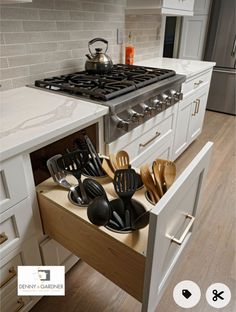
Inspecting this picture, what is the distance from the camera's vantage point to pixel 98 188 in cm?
93

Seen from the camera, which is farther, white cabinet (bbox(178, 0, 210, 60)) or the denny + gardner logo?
white cabinet (bbox(178, 0, 210, 60))

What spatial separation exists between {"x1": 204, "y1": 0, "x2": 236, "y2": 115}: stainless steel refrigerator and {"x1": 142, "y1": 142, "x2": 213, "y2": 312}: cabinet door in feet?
10.0

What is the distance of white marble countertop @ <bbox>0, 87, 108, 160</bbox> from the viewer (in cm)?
79

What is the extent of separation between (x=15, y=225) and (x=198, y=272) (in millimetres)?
996

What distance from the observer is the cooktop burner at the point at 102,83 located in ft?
3.97

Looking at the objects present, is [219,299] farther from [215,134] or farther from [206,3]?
[206,3]

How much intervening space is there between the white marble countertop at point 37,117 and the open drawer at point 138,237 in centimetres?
23

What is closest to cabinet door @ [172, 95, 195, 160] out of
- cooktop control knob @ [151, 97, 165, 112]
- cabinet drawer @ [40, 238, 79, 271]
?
cooktop control knob @ [151, 97, 165, 112]

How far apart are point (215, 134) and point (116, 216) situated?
2.58 metres

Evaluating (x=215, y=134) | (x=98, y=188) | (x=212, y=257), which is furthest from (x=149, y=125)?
(x=215, y=134)

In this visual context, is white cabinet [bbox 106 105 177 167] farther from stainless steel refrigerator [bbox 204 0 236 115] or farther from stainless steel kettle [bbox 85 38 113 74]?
stainless steel refrigerator [bbox 204 0 236 115]

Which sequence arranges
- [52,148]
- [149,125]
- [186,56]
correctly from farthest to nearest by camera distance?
[186,56] → [149,125] → [52,148]

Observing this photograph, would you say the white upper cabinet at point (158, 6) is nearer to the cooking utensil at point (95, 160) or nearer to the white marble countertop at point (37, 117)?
the white marble countertop at point (37, 117)

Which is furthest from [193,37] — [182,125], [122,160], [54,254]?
[54,254]
